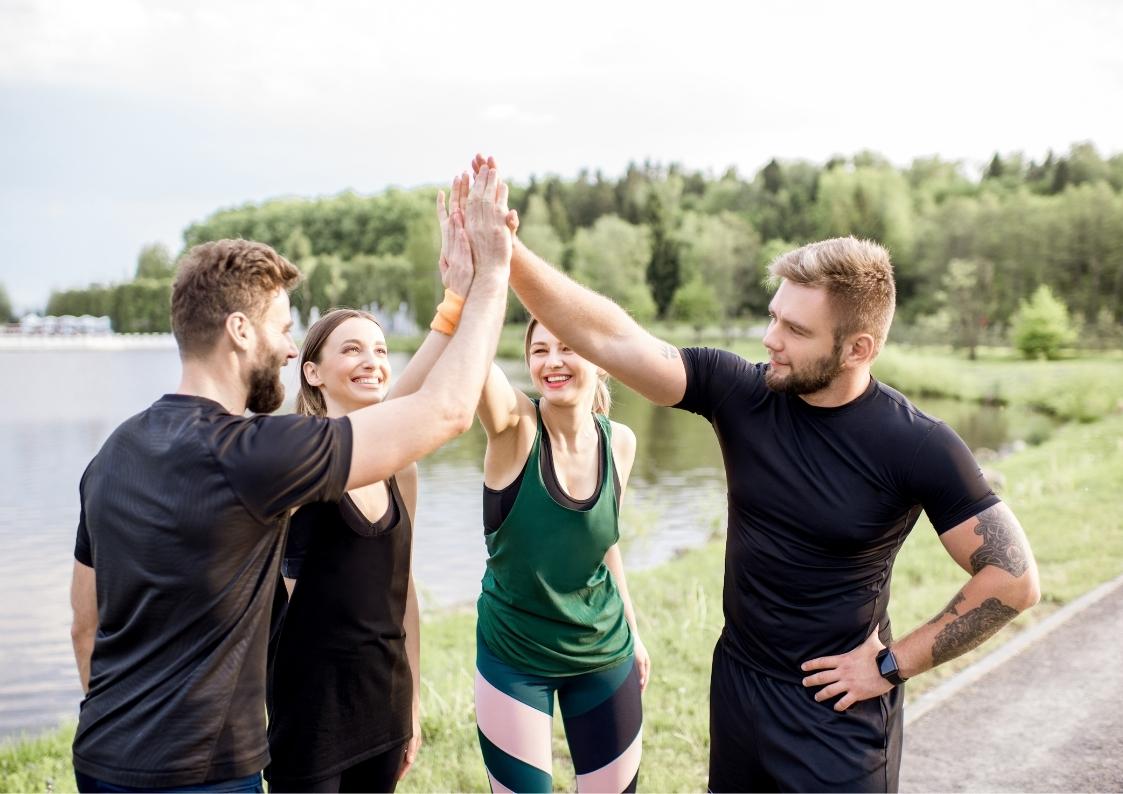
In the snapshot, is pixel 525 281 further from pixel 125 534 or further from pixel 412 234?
pixel 412 234

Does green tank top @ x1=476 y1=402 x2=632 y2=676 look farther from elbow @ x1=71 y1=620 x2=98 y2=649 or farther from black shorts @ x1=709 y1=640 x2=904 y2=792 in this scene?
elbow @ x1=71 y1=620 x2=98 y2=649

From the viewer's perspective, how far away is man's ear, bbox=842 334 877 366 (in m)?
2.81

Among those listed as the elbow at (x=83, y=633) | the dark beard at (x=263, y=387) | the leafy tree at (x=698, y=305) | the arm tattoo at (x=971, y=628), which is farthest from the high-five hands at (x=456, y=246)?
the leafy tree at (x=698, y=305)

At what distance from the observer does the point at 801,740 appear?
2797 millimetres

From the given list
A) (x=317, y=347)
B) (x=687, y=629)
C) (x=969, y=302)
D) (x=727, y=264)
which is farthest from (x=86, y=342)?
(x=317, y=347)

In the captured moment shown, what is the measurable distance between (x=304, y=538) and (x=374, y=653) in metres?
0.45

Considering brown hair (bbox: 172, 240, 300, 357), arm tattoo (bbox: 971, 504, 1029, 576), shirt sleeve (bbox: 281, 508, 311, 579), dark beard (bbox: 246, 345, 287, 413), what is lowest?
shirt sleeve (bbox: 281, 508, 311, 579)

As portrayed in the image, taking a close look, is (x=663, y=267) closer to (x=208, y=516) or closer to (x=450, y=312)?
(x=450, y=312)

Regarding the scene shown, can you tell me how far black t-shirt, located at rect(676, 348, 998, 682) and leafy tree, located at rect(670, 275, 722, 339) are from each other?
68308 millimetres

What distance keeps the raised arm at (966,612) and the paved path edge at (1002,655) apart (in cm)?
294

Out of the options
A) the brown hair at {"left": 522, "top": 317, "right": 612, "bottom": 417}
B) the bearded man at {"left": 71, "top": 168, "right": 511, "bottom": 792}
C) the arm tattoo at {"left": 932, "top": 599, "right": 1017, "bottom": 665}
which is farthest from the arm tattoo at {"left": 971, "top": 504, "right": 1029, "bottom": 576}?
the brown hair at {"left": 522, "top": 317, "right": 612, "bottom": 417}

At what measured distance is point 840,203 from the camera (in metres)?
81.0

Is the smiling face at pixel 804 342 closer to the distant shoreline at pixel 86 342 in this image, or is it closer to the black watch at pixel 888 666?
the black watch at pixel 888 666

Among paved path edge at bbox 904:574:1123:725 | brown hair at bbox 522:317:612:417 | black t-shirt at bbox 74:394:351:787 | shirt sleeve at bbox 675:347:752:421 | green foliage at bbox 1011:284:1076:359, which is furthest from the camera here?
green foliage at bbox 1011:284:1076:359
